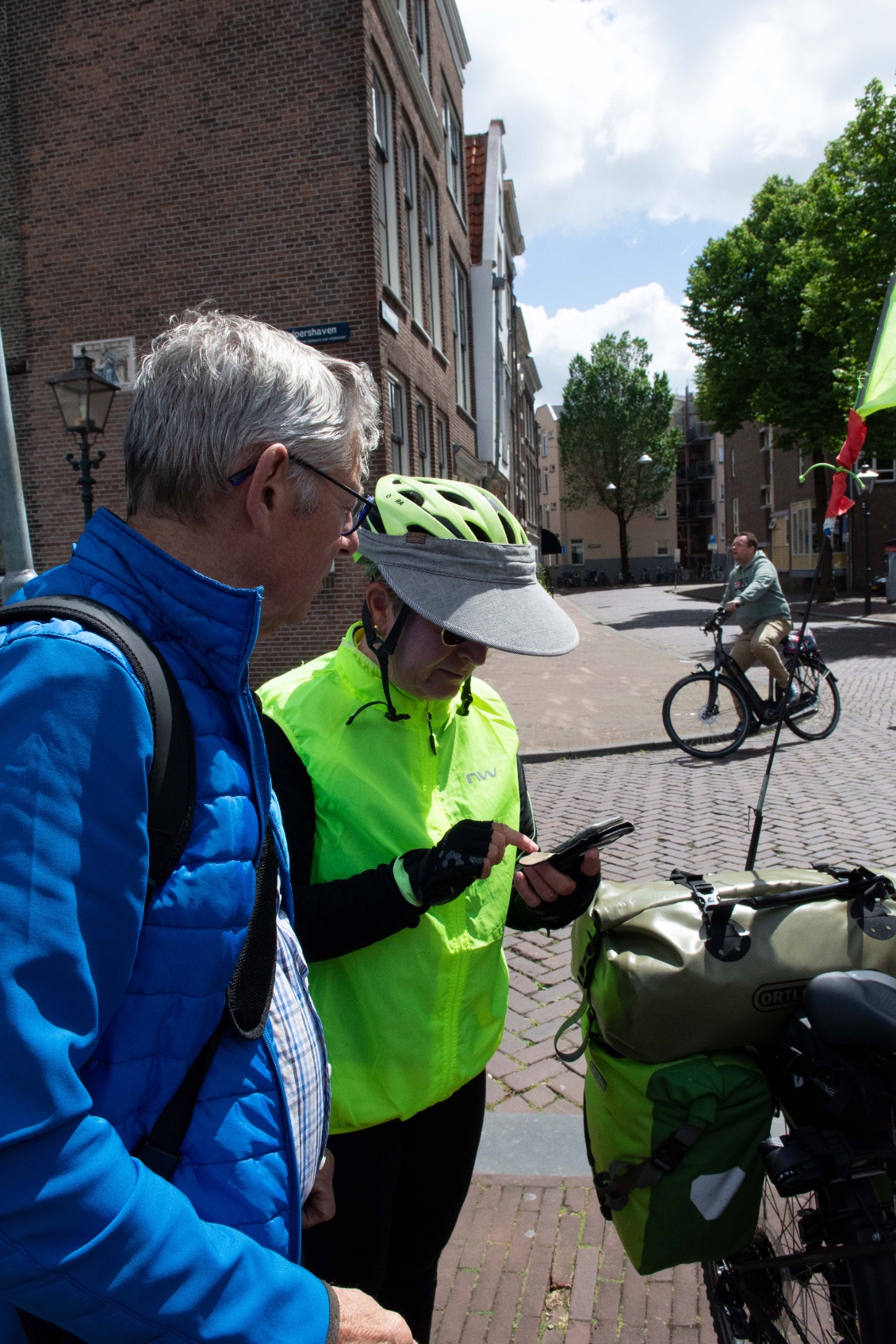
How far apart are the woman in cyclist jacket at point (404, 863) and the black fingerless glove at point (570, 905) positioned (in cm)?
4

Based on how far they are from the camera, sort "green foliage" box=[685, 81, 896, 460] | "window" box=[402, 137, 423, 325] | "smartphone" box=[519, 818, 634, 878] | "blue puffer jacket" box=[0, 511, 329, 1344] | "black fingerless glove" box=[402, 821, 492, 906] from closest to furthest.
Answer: "blue puffer jacket" box=[0, 511, 329, 1344], "black fingerless glove" box=[402, 821, 492, 906], "smartphone" box=[519, 818, 634, 878], "window" box=[402, 137, 423, 325], "green foliage" box=[685, 81, 896, 460]

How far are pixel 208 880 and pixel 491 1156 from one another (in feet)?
7.51

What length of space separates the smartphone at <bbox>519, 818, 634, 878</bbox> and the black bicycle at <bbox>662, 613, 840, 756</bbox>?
6.95 meters

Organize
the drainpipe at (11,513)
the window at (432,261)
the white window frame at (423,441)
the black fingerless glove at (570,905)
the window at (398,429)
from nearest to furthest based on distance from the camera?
the black fingerless glove at (570,905) → the drainpipe at (11,513) → the window at (398,429) → the white window frame at (423,441) → the window at (432,261)

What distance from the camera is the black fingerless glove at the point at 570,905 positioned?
5.89ft

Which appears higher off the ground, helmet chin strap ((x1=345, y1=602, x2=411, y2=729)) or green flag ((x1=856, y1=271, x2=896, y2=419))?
green flag ((x1=856, y1=271, x2=896, y2=419))

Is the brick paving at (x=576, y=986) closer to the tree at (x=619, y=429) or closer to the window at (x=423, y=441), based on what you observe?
the window at (x=423, y=441)

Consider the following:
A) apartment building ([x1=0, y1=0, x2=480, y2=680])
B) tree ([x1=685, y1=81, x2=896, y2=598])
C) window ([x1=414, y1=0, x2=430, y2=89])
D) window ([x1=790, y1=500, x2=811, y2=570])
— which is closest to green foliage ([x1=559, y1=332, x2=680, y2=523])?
window ([x1=790, y1=500, x2=811, y2=570])

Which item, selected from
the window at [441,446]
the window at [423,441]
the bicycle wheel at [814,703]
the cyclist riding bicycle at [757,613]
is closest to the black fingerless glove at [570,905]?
the cyclist riding bicycle at [757,613]

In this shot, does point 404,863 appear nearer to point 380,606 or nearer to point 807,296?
point 380,606

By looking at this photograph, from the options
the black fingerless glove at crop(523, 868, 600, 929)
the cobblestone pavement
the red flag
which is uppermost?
the red flag

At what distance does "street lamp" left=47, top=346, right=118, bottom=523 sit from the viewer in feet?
28.8

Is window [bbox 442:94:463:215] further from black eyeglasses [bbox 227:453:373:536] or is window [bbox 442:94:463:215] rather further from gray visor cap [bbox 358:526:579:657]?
black eyeglasses [bbox 227:453:373:536]

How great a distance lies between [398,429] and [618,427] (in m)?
41.2
